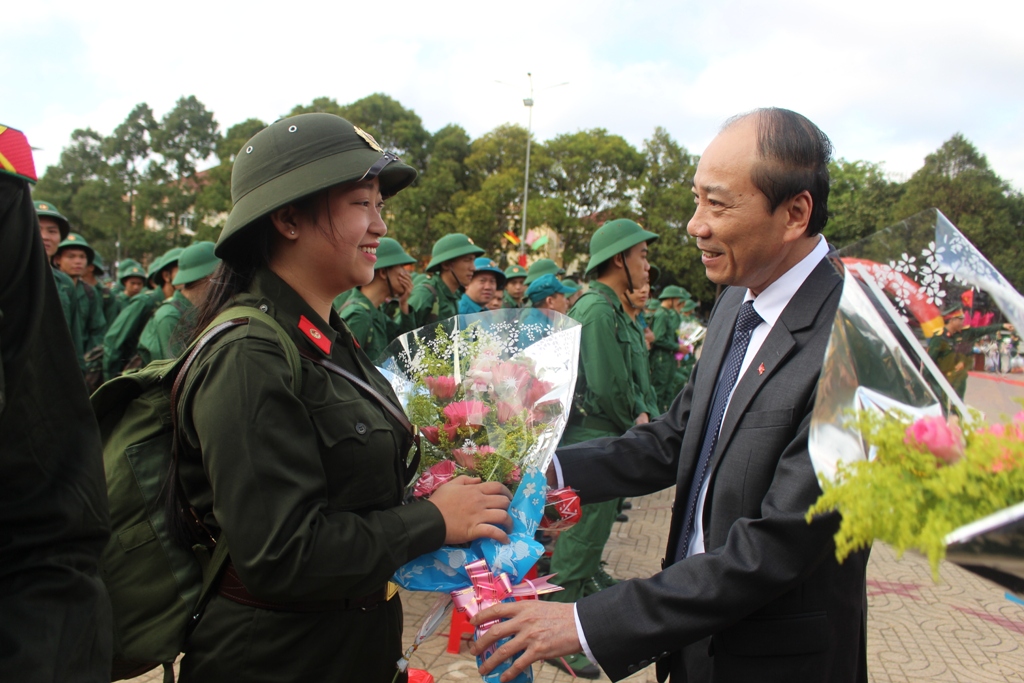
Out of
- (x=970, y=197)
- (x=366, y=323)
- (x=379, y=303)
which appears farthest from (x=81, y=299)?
(x=970, y=197)

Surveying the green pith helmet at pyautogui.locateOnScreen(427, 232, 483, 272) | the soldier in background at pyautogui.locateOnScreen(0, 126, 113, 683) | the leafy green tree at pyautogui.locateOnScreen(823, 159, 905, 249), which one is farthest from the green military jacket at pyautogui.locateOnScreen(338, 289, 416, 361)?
the leafy green tree at pyautogui.locateOnScreen(823, 159, 905, 249)

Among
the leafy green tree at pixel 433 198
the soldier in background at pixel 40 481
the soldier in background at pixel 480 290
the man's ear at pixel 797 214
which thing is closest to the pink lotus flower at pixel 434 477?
→ the soldier in background at pixel 40 481

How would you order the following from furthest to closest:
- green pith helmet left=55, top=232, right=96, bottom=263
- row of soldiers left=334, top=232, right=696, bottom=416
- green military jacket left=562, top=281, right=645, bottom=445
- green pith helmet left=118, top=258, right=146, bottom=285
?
green pith helmet left=118, top=258, right=146, bottom=285
green pith helmet left=55, top=232, right=96, bottom=263
row of soldiers left=334, top=232, right=696, bottom=416
green military jacket left=562, top=281, right=645, bottom=445

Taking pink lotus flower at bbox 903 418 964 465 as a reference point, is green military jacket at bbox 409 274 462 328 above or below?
above

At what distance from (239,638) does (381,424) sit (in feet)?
1.96

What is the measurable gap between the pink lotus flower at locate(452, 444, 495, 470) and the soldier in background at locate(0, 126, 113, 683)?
0.89 m

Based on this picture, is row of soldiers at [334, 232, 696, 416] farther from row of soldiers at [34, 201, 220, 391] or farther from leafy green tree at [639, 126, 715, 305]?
leafy green tree at [639, 126, 715, 305]

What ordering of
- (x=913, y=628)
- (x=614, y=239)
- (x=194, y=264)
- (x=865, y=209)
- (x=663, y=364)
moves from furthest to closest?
(x=865, y=209)
(x=663, y=364)
(x=194, y=264)
(x=614, y=239)
(x=913, y=628)

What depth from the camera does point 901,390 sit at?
1299 millimetres

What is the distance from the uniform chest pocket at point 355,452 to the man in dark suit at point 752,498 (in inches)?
17.2

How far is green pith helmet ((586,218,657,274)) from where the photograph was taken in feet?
17.6

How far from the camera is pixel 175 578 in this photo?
1.73 metres

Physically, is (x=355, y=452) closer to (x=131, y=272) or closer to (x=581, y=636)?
(x=581, y=636)

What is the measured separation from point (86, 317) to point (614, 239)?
281 inches
